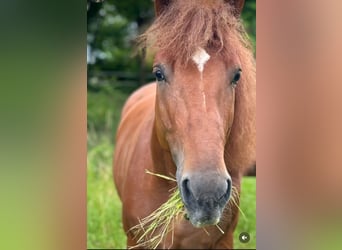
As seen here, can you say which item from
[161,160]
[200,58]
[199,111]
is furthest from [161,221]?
[200,58]

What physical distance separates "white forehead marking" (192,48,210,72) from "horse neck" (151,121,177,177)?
19.8 inches

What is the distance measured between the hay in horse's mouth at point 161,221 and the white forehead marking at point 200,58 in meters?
0.51

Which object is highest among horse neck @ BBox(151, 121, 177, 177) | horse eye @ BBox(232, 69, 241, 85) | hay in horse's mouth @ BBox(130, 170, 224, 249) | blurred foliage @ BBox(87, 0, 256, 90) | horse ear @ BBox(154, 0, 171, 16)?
blurred foliage @ BBox(87, 0, 256, 90)

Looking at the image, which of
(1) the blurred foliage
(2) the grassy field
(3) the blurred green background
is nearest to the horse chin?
(2) the grassy field

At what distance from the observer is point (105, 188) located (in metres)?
4.61

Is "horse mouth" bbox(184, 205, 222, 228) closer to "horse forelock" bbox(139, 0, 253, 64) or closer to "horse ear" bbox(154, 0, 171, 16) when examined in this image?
"horse forelock" bbox(139, 0, 253, 64)

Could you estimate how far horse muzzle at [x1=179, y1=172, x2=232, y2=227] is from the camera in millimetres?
1695

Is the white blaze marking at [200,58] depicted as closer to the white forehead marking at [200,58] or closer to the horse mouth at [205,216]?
the white forehead marking at [200,58]

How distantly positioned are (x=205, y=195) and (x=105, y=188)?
301cm

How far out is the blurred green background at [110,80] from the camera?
14.2 feet

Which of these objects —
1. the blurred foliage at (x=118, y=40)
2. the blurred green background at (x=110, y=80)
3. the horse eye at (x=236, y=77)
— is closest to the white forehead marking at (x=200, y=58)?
the horse eye at (x=236, y=77)

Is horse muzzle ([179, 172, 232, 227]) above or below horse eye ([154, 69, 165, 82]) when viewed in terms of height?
below

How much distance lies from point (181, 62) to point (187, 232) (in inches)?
35.4

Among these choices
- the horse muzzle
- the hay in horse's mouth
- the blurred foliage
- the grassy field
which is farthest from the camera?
the blurred foliage
